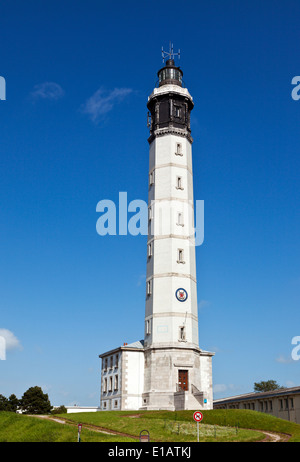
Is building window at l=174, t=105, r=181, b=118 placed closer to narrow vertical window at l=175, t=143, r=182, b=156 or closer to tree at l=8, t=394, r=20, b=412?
narrow vertical window at l=175, t=143, r=182, b=156

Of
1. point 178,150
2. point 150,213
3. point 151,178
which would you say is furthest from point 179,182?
point 150,213

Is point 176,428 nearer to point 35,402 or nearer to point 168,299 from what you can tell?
point 168,299

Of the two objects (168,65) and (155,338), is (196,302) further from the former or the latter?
(168,65)

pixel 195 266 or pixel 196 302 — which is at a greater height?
pixel 195 266

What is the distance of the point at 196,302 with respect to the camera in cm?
6397

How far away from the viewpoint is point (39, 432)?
3634 cm

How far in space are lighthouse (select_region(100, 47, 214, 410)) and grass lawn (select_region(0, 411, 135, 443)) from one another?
20.5 m

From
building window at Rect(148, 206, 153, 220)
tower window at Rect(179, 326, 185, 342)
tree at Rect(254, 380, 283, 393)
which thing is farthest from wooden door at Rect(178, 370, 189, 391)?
tree at Rect(254, 380, 283, 393)

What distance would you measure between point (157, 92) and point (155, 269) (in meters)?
25.4

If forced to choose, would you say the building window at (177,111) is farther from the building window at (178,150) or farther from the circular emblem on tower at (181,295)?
the circular emblem on tower at (181,295)

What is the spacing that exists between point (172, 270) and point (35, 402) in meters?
42.8

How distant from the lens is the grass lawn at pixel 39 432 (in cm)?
3349
